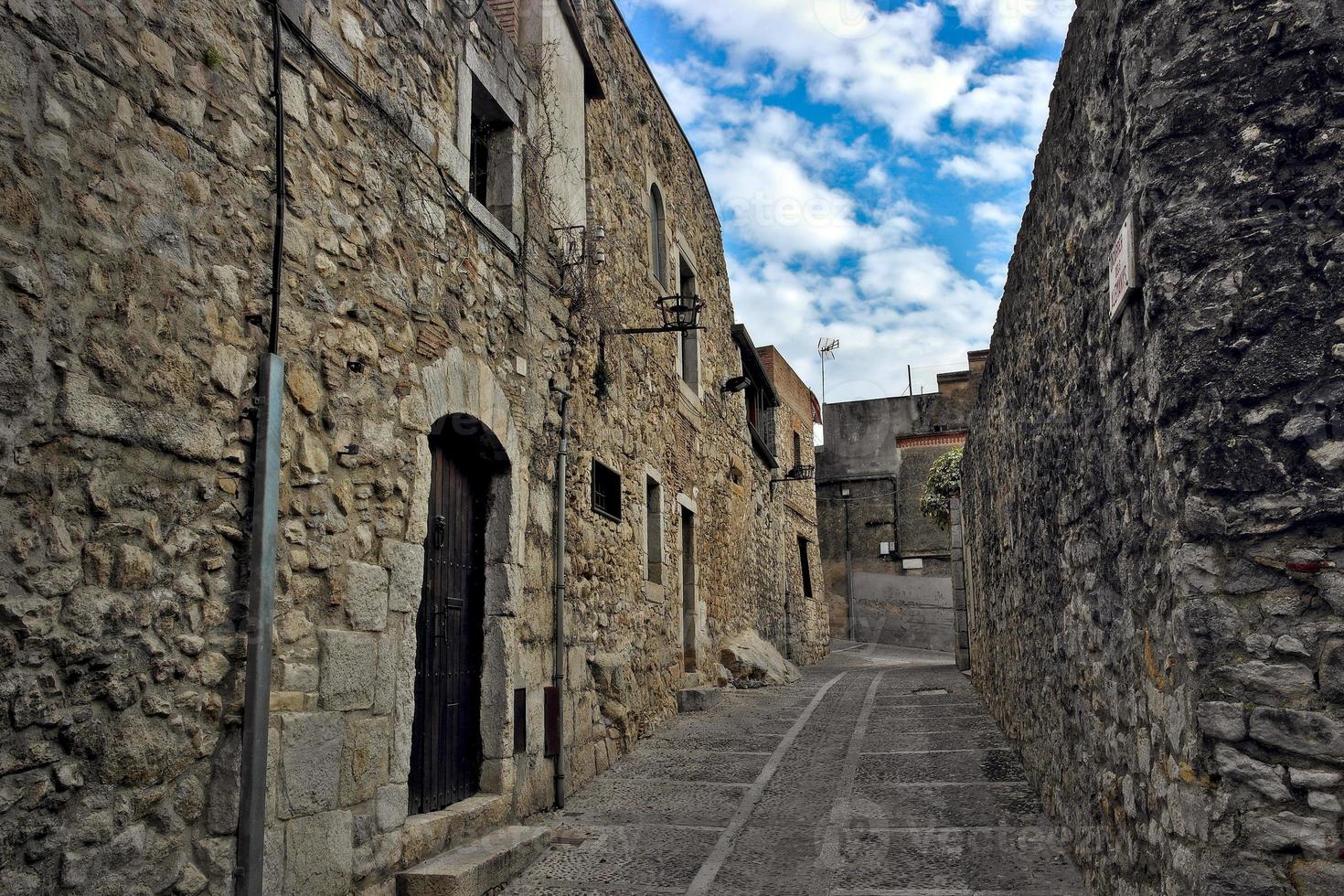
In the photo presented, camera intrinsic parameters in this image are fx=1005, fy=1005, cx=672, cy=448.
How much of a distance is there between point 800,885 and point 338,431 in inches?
109

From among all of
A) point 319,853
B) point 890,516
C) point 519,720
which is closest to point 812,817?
point 519,720

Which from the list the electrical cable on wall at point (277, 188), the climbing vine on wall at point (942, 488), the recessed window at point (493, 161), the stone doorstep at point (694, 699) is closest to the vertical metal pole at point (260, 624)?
the electrical cable on wall at point (277, 188)

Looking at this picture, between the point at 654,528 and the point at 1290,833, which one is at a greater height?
the point at 654,528

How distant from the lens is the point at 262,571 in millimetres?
3527

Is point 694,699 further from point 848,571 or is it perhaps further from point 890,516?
point 890,516

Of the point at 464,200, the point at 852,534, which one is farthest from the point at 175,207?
the point at 852,534

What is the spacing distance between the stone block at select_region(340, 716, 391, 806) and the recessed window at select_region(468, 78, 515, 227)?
3109 mm

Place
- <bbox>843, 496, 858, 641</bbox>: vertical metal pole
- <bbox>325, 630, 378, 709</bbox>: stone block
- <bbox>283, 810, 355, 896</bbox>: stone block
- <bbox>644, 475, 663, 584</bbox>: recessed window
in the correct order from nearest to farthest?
<bbox>283, 810, 355, 896</bbox>: stone block < <bbox>325, 630, 378, 709</bbox>: stone block < <bbox>644, 475, 663, 584</bbox>: recessed window < <bbox>843, 496, 858, 641</bbox>: vertical metal pole

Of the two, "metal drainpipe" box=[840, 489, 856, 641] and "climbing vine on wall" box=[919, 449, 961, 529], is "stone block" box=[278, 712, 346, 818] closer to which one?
"climbing vine on wall" box=[919, 449, 961, 529]

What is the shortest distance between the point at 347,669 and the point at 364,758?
15.3 inches

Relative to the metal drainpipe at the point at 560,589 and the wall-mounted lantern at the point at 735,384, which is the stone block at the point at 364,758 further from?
the wall-mounted lantern at the point at 735,384

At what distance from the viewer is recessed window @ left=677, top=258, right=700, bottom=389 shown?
36.9 feet

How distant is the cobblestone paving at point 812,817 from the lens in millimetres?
4418

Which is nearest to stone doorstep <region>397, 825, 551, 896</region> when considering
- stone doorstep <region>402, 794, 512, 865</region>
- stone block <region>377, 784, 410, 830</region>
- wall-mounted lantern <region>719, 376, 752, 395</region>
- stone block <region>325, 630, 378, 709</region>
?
stone doorstep <region>402, 794, 512, 865</region>
